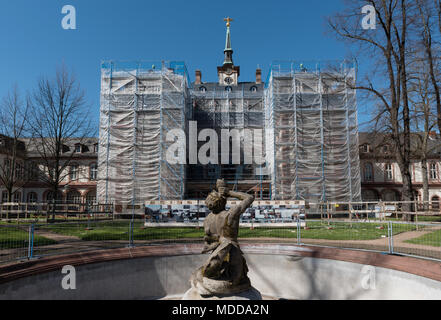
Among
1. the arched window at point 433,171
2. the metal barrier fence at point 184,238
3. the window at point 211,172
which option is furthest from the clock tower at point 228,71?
the metal barrier fence at point 184,238

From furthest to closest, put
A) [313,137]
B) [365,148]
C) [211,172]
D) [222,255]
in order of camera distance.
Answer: [365,148] → [211,172] → [313,137] → [222,255]

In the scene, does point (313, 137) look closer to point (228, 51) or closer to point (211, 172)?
point (211, 172)

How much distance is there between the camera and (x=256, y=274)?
755 cm

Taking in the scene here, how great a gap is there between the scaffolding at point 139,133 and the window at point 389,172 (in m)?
28.2

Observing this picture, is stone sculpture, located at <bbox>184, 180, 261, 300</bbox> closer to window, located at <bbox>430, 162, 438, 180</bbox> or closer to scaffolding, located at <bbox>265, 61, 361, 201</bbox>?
scaffolding, located at <bbox>265, 61, 361, 201</bbox>

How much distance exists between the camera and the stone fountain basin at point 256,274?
550 centimetres

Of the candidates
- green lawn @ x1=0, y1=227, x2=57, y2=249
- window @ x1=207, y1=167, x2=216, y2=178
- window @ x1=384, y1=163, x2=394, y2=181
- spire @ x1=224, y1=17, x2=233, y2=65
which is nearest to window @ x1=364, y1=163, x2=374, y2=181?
window @ x1=384, y1=163, x2=394, y2=181

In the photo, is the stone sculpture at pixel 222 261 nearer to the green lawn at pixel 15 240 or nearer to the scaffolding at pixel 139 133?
the green lawn at pixel 15 240

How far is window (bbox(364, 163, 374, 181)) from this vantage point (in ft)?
128

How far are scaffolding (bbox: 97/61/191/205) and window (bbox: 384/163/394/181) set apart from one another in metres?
28.2

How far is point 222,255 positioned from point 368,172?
4003cm

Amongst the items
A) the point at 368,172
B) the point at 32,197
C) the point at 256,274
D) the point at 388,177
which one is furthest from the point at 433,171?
the point at 32,197
